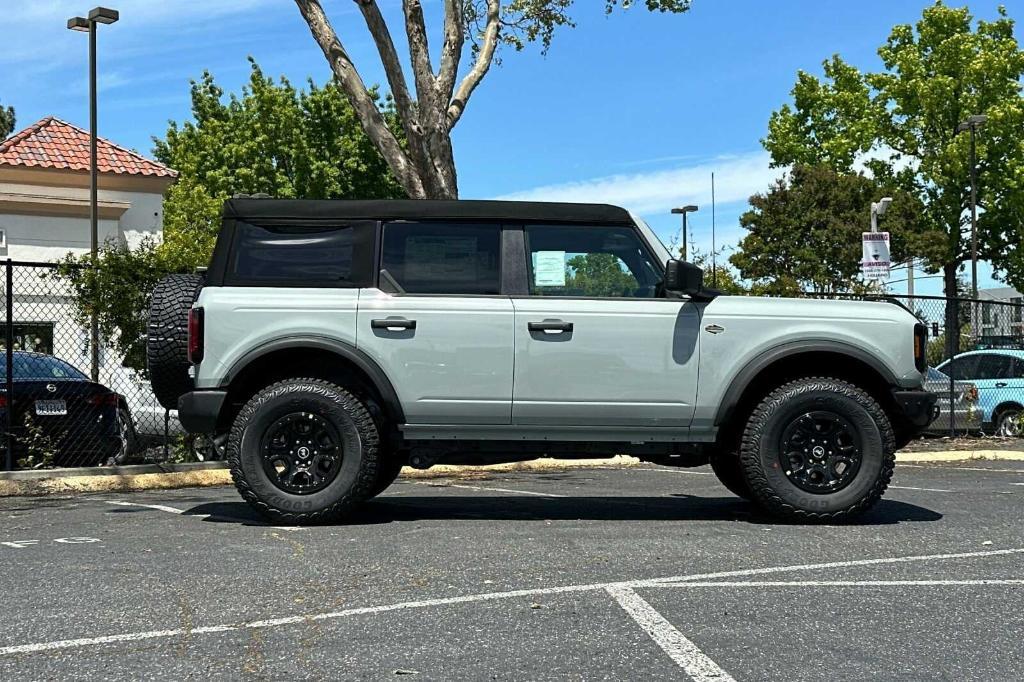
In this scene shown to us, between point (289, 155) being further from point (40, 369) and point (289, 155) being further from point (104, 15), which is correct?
point (40, 369)

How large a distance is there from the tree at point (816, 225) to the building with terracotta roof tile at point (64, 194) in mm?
25895

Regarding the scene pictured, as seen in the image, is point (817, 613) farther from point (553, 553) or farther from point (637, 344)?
point (637, 344)

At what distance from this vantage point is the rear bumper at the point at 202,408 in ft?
24.8

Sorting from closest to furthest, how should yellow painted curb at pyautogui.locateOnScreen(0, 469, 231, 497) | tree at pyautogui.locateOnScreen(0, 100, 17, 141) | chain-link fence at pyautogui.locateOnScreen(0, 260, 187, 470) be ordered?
1. yellow painted curb at pyautogui.locateOnScreen(0, 469, 231, 497)
2. chain-link fence at pyautogui.locateOnScreen(0, 260, 187, 470)
3. tree at pyautogui.locateOnScreen(0, 100, 17, 141)

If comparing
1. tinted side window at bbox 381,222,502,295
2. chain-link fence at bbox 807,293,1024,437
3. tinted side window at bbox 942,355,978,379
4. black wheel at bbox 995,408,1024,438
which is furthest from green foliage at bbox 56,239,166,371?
black wheel at bbox 995,408,1024,438

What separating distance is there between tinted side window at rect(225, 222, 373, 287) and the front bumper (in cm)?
348

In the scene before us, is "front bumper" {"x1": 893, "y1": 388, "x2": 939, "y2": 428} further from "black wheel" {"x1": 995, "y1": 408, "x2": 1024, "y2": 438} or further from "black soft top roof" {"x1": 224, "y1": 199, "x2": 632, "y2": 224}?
"black wheel" {"x1": 995, "y1": 408, "x2": 1024, "y2": 438}

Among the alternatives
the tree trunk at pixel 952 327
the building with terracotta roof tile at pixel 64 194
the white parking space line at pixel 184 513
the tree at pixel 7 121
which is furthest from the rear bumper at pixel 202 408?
the tree at pixel 7 121

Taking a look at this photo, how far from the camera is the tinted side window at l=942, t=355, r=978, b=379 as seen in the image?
16.7 meters

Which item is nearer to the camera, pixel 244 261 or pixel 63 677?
pixel 63 677

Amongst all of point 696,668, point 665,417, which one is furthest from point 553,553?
point 696,668

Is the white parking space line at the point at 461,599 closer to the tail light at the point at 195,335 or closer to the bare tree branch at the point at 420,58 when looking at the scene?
the tail light at the point at 195,335

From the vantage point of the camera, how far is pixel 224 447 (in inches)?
313

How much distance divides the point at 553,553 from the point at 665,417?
154 cm
